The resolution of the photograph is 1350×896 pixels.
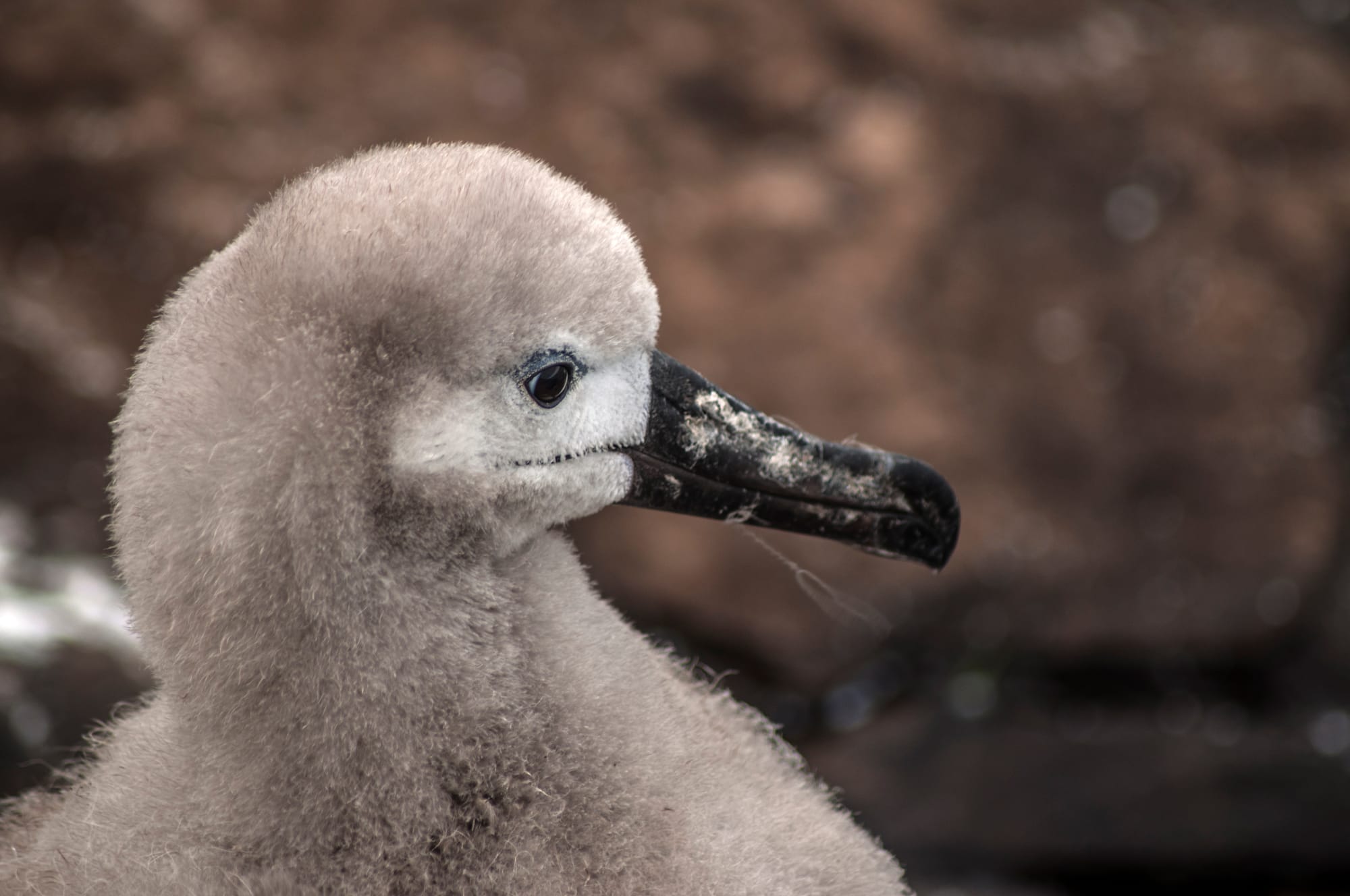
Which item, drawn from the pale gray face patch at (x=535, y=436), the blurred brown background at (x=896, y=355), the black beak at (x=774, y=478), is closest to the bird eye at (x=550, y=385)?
the pale gray face patch at (x=535, y=436)

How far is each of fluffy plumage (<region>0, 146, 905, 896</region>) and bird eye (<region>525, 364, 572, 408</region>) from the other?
0.02 metres

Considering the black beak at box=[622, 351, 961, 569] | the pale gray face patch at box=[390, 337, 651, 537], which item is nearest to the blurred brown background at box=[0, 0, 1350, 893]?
the black beak at box=[622, 351, 961, 569]

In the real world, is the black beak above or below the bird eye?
above

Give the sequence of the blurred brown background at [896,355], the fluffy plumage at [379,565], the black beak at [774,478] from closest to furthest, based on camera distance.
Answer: the fluffy plumage at [379,565] < the black beak at [774,478] < the blurred brown background at [896,355]

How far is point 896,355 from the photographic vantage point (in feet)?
11.8

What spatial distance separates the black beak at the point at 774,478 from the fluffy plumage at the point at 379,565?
0.12 meters

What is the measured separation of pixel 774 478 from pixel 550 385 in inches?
12.4

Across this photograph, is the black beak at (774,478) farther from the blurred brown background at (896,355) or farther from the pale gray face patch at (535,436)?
the blurred brown background at (896,355)

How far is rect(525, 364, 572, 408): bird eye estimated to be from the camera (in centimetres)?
124

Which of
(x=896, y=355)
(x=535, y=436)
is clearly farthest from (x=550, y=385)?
(x=896, y=355)

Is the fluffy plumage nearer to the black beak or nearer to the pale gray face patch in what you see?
the pale gray face patch

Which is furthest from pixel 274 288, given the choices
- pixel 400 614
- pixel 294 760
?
pixel 294 760

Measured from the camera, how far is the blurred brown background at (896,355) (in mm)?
3518

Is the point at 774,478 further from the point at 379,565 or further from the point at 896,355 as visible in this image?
the point at 896,355
